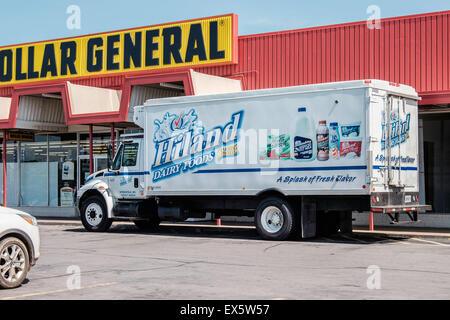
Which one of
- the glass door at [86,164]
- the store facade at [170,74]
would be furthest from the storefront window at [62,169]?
the glass door at [86,164]

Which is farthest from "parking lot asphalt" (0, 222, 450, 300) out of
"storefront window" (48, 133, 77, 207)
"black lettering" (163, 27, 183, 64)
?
"storefront window" (48, 133, 77, 207)

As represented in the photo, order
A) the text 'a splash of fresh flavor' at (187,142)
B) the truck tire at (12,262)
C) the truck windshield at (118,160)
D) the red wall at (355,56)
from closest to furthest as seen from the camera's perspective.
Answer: the truck tire at (12,262) → the text 'a splash of fresh flavor' at (187,142) → the truck windshield at (118,160) → the red wall at (355,56)

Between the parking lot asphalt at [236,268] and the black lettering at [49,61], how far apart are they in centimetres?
1069

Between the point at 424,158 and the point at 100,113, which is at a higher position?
the point at 100,113

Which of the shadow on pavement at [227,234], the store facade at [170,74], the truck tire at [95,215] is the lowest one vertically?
the shadow on pavement at [227,234]

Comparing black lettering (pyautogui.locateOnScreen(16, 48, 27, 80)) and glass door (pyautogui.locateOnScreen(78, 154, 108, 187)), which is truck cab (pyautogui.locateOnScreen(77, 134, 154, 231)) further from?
black lettering (pyautogui.locateOnScreen(16, 48, 27, 80))

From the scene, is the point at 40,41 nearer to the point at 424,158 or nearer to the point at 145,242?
the point at 145,242

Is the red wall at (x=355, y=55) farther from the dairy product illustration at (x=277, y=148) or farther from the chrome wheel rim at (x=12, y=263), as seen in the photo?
the chrome wheel rim at (x=12, y=263)

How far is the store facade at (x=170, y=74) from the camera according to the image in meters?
20.2

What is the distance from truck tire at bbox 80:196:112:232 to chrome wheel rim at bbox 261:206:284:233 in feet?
16.4

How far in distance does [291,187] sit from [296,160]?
0.64m

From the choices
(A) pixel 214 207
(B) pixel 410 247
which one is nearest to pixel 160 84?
(A) pixel 214 207
